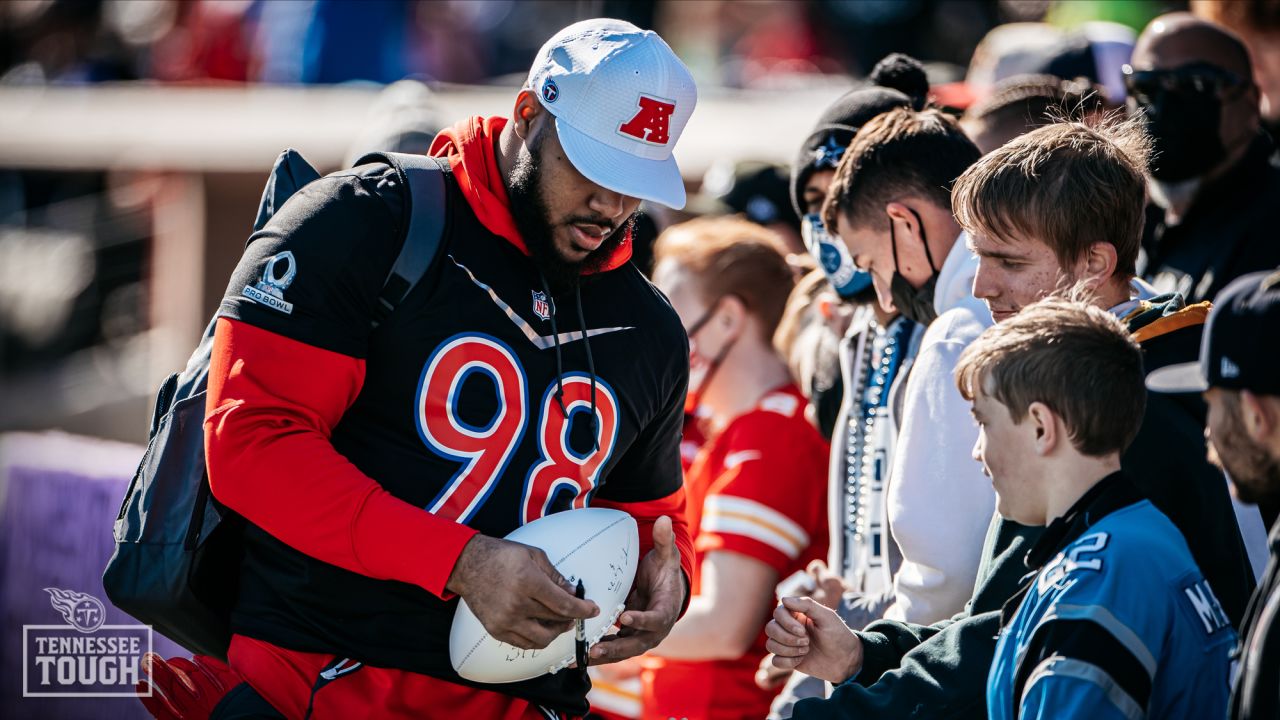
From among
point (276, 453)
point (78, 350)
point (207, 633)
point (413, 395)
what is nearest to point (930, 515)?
point (413, 395)

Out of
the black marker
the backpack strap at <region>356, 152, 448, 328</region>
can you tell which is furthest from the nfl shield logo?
the black marker

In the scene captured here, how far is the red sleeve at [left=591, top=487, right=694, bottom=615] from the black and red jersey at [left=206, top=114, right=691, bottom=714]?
0.21 metres

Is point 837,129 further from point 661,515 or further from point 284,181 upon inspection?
point 284,181

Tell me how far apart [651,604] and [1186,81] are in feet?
9.14

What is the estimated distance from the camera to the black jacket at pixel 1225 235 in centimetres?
456

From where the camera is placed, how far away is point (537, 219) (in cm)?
303

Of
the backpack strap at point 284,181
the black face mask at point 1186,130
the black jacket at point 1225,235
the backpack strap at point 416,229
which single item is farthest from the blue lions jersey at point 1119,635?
the black face mask at point 1186,130

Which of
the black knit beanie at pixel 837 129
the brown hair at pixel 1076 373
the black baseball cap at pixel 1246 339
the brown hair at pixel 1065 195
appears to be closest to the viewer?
the black baseball cap at pixel 1246 339

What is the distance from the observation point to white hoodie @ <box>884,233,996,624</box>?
121 inches

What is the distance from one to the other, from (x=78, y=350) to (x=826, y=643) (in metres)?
9.46

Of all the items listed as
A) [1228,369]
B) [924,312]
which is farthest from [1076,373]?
[924,312]

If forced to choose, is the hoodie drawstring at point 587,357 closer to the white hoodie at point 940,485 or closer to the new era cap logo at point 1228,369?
the white hoodie at point 940,485

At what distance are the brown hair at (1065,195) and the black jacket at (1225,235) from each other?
1702mm

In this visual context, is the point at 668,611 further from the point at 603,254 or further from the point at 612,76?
the point at 612,76
